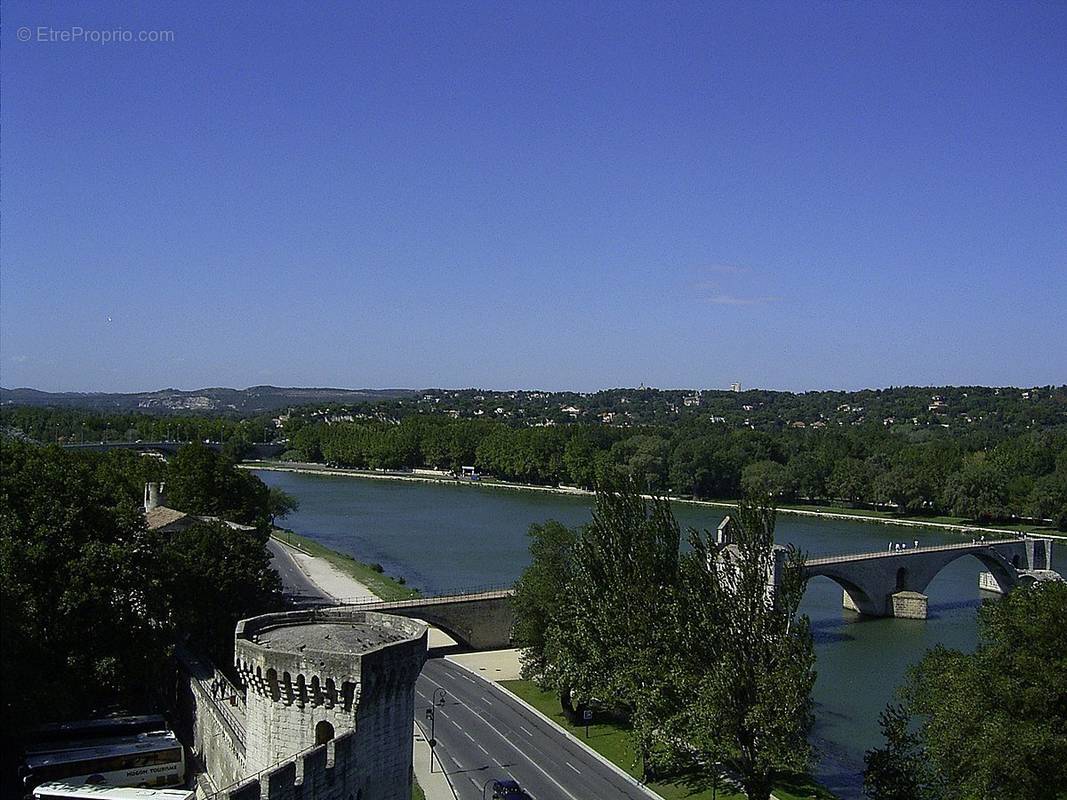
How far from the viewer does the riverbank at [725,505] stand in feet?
279

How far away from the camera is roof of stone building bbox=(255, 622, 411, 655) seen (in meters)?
14.8

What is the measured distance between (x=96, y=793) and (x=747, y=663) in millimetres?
→ 13139

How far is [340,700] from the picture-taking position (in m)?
14.1

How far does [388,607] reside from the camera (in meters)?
37.2

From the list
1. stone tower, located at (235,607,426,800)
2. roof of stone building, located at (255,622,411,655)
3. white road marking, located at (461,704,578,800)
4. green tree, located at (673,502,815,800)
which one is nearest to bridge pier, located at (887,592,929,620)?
white road marking, located at (461,704,578,800)

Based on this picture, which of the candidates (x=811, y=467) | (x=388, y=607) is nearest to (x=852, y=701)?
(x=388, y=607)

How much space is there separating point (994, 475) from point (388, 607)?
6736 cm

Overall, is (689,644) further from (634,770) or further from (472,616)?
(472,616)

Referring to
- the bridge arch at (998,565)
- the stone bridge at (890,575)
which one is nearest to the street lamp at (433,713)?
the stone bridge at (890,575)

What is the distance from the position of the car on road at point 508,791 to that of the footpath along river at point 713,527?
863cm

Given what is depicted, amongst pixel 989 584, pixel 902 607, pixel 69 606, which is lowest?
pixel 989 584

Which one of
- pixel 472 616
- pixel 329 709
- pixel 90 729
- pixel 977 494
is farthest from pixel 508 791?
pixel 977 494

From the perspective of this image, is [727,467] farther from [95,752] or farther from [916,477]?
[95,752]

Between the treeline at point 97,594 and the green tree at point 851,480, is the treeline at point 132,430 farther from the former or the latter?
the treeline at point 97,594
